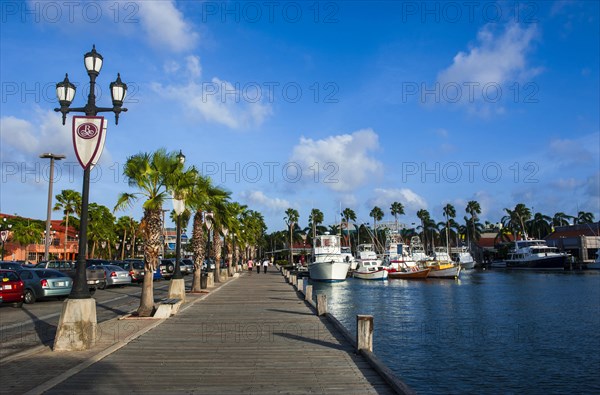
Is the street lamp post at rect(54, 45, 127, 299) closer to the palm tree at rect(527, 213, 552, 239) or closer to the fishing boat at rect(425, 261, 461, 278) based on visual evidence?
the fishing boat at rect(425, 261, 461, 278)

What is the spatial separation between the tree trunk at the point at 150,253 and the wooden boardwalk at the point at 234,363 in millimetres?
937

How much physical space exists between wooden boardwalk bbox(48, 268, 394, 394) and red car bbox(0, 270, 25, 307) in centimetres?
A: 808

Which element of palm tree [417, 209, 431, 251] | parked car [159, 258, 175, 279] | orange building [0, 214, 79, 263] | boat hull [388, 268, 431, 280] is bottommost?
boat hull [388, 268, 431, 280]

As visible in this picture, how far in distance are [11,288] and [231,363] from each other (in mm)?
13970

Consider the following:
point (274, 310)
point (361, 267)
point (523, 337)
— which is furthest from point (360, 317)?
point (361, 267)

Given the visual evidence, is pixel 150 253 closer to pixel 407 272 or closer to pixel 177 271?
pixel 177 271

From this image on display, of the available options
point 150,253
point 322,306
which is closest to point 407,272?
point 322,306

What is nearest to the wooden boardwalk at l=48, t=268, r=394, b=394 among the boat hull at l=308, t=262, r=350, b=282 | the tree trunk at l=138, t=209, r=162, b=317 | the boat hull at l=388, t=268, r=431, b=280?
the tree trunk at l=138, t=209, r=162, b=317

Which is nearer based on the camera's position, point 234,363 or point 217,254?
point 234,363

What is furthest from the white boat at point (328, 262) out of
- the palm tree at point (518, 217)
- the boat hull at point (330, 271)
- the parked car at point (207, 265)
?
the palm tree at point (518, 217)

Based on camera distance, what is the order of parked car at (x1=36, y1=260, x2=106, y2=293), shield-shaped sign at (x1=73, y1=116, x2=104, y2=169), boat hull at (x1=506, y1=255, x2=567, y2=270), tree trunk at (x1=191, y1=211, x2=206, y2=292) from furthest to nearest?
boat hull at (x1=506, y1=255, x2=567, y2=270)
parked car at (x1=36, y1=260, x2=106, y2=293)
tree trunk at (x1=191, y1=211, x2=206, y2=292)
shield-shaped sign at (x1=73, y1=116, x2=104, y2=169)

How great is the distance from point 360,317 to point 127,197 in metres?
9.36

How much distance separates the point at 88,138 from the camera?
11.0m

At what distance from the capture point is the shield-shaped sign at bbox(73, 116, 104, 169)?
10883mm
